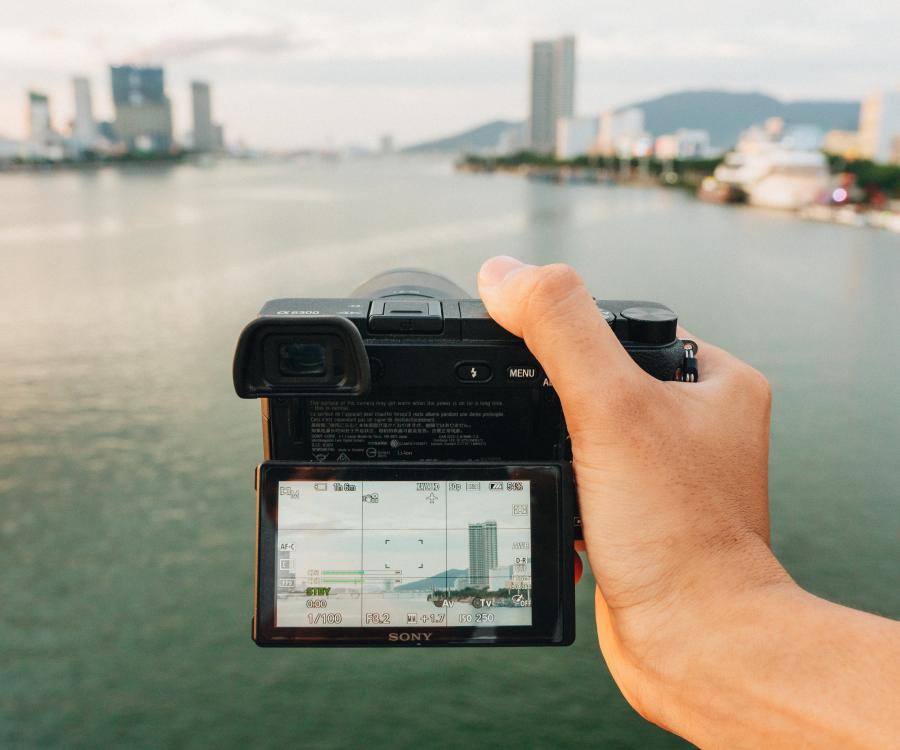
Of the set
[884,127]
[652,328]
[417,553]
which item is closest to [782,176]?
[884,127]

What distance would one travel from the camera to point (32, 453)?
725 centimetres

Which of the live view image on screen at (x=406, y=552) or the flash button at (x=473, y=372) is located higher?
the flash button at (x=473, y=372)

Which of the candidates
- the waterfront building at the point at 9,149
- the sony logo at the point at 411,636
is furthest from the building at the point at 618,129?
the sony logo at the point at 411,636

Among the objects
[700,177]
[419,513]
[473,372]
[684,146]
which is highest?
[684,146]

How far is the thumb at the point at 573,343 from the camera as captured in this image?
0.74m

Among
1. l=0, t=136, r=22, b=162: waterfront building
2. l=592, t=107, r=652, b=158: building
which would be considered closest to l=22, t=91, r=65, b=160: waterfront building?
l=0, t=136, r=22, b=162: waterfront building

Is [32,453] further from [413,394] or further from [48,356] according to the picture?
[413,394]

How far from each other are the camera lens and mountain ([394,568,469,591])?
218 mm

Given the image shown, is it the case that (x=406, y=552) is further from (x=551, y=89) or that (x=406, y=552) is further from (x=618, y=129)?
(x=551, y=89)

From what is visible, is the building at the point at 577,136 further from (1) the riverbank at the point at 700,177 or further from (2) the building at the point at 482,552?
(2) the building at the point at 482,552

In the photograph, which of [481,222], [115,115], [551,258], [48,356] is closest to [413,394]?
[48,356]

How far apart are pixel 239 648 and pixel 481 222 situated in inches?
738

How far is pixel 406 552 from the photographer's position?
833mm

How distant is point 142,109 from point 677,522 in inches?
3477
